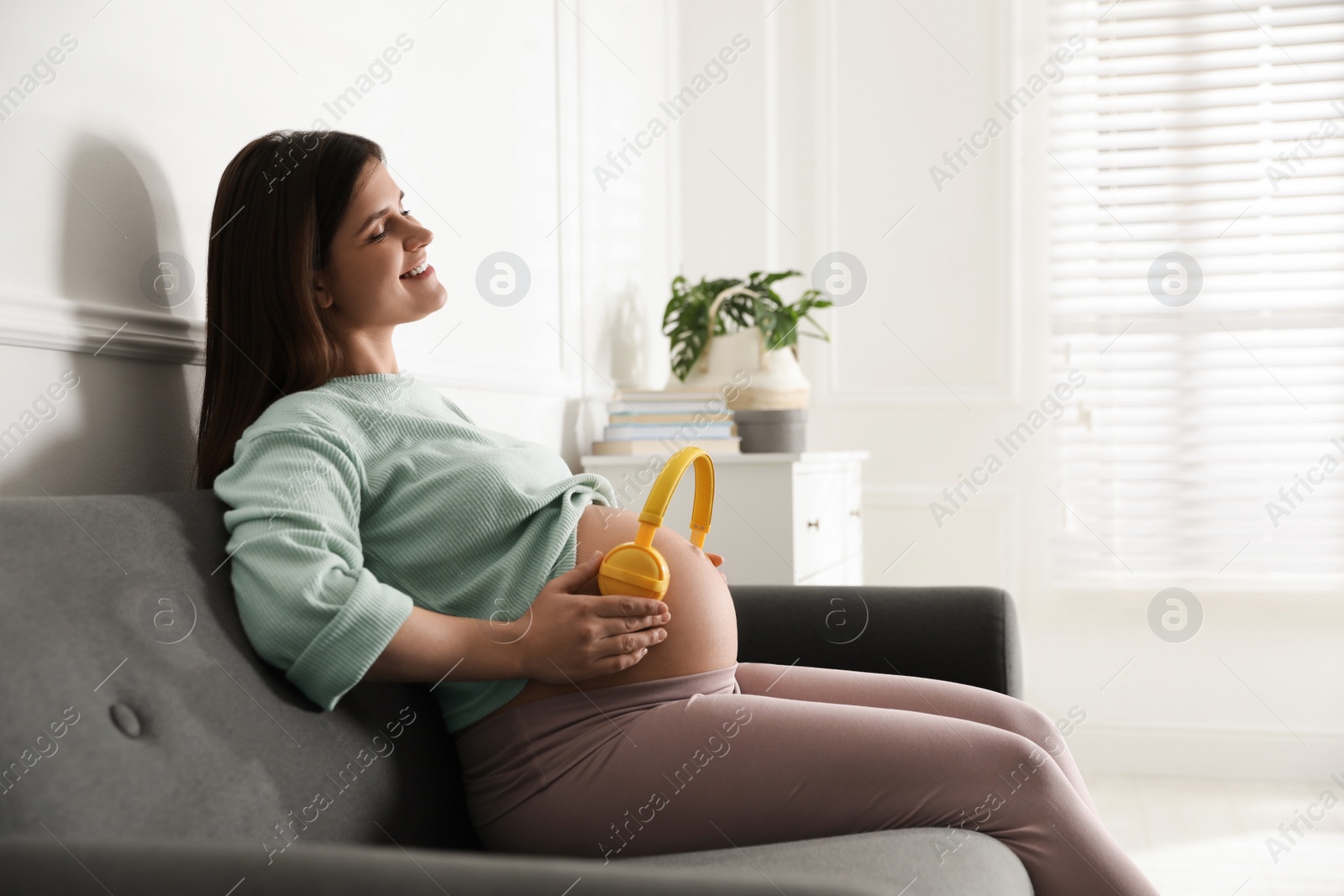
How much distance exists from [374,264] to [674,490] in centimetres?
44

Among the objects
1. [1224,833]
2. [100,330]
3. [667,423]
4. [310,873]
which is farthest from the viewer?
[1224,833]

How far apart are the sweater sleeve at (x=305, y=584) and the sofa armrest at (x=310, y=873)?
0.96 ft

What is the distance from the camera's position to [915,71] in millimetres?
3135

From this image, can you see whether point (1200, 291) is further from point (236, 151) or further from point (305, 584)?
point (305, 584)

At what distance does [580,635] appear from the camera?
1.02 meters

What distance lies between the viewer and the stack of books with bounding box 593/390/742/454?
2.29 metres

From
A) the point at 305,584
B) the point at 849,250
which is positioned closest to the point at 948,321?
the point at 849,250

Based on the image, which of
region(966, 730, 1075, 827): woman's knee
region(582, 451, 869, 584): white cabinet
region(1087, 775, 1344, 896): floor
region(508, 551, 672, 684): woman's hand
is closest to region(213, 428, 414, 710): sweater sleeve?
region(508, 551, 672, 684): woman's hand

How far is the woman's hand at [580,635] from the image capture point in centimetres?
102

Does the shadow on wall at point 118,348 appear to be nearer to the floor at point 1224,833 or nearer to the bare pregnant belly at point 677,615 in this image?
the bare pregnant belly at point 677,615

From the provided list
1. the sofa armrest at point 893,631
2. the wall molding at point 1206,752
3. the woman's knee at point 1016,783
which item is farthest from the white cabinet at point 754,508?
the wall molding at point 1206,752

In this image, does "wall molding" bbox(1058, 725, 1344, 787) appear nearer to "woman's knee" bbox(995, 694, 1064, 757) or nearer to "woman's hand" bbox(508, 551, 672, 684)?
"woman's knee" bbox(995, 694, 1064, 757)

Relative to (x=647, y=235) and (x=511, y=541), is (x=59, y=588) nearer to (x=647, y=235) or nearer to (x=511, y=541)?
(x=511, y=541)

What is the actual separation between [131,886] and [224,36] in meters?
1.08
